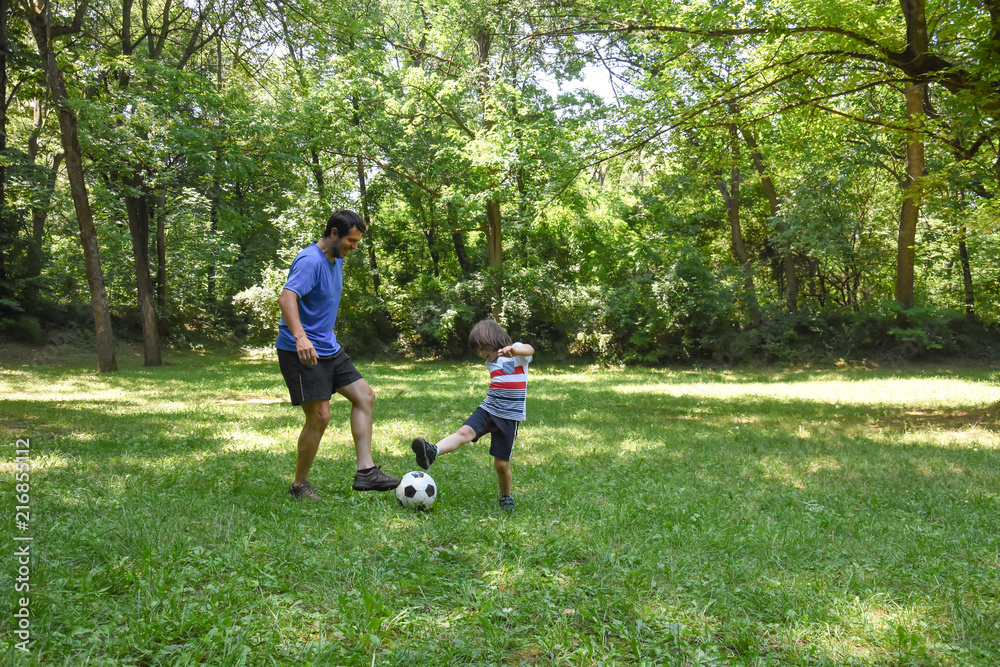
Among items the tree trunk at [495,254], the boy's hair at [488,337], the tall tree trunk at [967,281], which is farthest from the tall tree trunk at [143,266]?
the tall tree trunk at [967,281]

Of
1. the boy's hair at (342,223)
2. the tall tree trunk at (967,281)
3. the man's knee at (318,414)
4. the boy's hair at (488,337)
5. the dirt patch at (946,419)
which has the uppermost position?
the tall tree trunk at (967,281)

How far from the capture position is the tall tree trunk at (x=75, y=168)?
13.2m

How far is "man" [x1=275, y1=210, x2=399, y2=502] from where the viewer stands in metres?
4.70

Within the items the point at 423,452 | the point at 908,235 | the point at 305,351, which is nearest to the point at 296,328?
the point at 305,351

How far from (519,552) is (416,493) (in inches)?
46.1

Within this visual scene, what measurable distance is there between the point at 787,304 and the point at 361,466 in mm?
22132

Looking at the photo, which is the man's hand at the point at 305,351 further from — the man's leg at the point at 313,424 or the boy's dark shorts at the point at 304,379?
the man's leg at the point at 313,424

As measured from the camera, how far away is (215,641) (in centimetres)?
262

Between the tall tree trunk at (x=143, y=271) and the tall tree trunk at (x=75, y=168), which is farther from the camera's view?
the tall tree trunk at (x=143, y=271)

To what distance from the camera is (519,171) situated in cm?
1944

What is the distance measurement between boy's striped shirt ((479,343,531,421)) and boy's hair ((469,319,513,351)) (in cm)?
14

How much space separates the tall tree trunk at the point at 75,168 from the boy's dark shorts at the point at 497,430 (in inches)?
501

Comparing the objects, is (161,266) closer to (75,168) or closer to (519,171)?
(75,168)

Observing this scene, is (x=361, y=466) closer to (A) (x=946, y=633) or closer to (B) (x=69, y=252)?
(A) (x=946, y=633)
